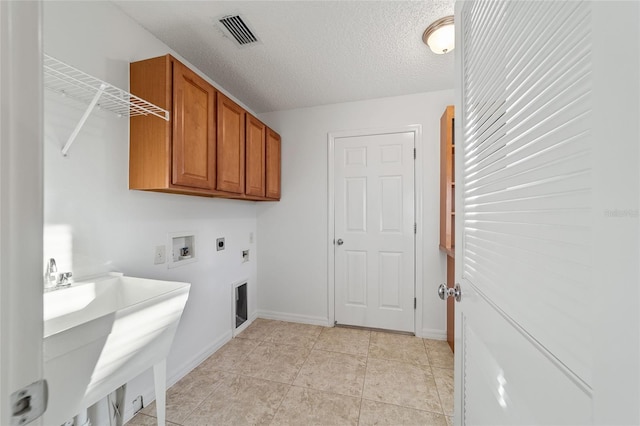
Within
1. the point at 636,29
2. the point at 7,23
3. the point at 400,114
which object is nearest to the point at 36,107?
the point at 7,23

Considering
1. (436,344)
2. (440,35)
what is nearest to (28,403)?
(440,35)

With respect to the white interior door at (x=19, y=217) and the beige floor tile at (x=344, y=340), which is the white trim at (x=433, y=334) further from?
the white interior door at (x=19, y=217)

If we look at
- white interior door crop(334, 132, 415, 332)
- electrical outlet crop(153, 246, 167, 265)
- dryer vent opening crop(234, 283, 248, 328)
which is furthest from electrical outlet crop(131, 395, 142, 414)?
white interior door crop(334, 132, 415, 332)

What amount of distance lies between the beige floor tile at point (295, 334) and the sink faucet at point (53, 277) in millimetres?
1737

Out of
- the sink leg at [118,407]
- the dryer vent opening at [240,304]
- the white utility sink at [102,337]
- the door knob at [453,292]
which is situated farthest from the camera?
the dryer vent opening at [240,304]

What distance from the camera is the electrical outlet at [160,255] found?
172cm

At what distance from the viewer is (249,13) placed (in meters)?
1.56

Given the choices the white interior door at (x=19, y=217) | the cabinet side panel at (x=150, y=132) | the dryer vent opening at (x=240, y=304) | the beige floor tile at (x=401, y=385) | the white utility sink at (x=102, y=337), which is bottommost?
the beige floor tile at (x=401, y=385)

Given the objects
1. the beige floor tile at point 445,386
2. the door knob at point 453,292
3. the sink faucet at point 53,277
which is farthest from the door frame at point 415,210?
the sink faucet at point 53,277

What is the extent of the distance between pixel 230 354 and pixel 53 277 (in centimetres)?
150

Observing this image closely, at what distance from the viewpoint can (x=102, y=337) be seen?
924mm

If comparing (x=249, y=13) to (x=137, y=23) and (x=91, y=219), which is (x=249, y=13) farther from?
(x=91, y=219)

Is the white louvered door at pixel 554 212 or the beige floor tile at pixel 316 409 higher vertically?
the white louvered door at pixel 554 212

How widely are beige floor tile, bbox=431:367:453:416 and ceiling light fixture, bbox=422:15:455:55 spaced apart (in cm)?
239
